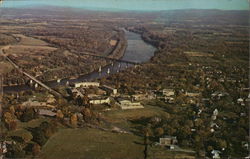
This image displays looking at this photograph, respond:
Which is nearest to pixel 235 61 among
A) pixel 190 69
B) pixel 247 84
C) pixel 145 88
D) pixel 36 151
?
pixel 190 69

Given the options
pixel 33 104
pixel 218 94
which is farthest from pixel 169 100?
pixel 33 104

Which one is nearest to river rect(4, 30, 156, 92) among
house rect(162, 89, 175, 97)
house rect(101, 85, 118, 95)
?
house rect(101, 85, 118, 95)

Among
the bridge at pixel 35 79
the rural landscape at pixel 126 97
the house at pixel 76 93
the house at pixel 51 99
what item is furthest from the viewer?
the bridge at pixel 35 79

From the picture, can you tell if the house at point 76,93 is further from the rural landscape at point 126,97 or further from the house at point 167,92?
the house at point 167,92

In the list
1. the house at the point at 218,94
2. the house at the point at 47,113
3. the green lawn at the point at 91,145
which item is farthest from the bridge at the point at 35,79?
the house at the point at 218,94

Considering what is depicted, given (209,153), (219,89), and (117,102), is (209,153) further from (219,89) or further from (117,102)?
(219,89)
